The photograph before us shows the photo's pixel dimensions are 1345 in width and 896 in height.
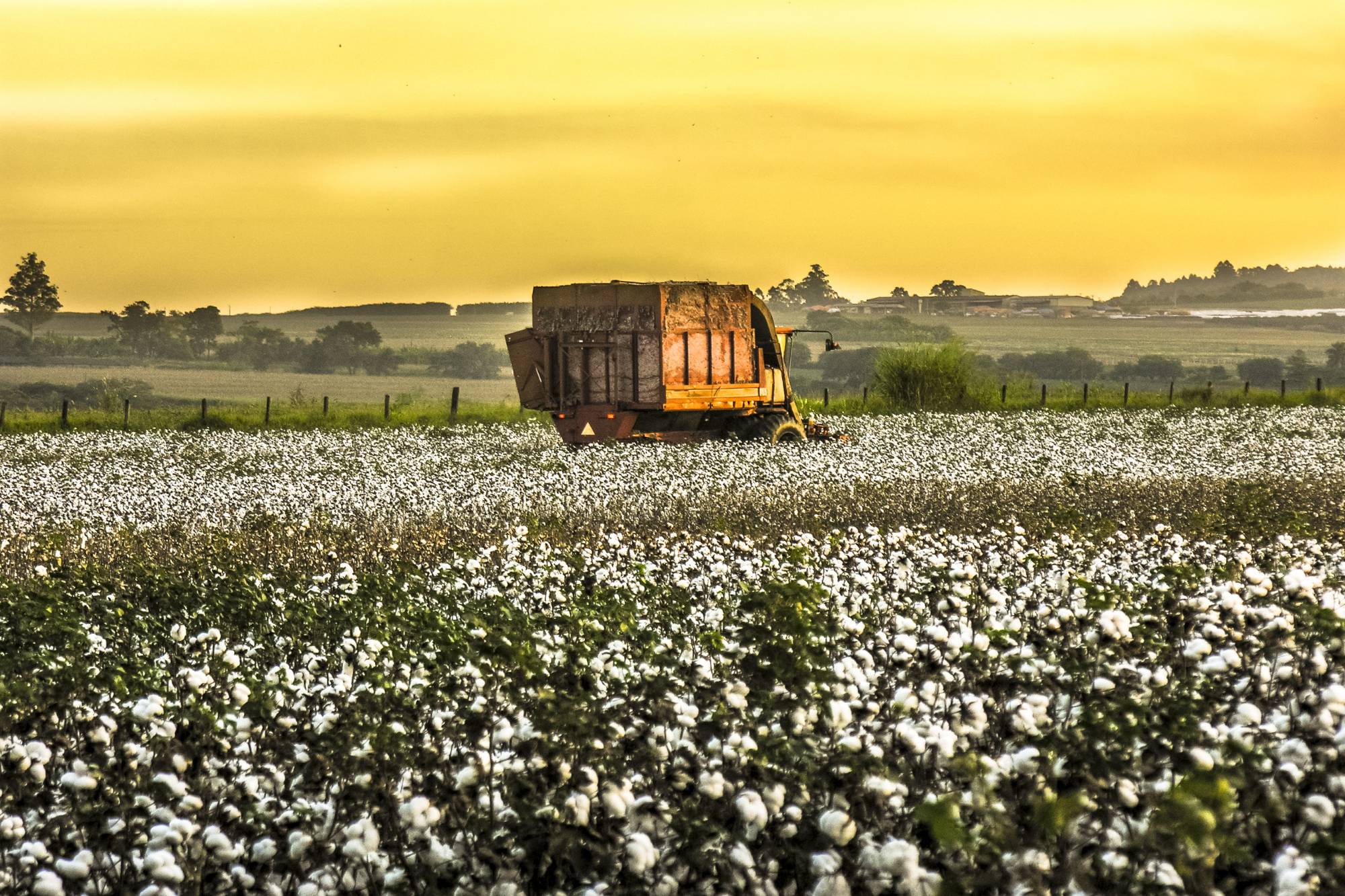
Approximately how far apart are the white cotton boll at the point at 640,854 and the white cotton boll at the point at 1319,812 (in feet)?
6.95

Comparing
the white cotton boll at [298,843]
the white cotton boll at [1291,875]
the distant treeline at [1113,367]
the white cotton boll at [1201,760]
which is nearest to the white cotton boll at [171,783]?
the white cotton boll at [298,843]

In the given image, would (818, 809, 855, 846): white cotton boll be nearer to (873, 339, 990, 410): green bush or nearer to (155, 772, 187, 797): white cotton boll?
(155, 772, 187, 797): white cotton boll

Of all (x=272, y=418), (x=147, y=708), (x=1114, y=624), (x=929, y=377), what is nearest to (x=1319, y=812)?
(x=1114, y=624)

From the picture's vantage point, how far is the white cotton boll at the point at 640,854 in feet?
15.2

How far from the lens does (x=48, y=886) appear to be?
16.3 feet

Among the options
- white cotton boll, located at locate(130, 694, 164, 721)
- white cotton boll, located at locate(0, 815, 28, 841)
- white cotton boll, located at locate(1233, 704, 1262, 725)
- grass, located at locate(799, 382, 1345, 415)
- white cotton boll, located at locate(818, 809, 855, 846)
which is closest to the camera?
white cotton boll, located at locate(818, 809, 855, 846)

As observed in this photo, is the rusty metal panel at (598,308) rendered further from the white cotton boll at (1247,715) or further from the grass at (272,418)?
the white cotton boll at (1247,715)

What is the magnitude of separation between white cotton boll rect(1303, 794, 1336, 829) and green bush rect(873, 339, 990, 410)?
1737 inches

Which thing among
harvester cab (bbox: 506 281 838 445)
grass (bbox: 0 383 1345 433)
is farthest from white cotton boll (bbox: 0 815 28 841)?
grass (bbox: 0 383 1345 433)

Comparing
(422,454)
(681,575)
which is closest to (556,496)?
(681,575)

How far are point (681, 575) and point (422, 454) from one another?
1837cm

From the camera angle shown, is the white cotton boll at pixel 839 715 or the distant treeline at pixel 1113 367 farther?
the distant treeline at pixel 1113 367

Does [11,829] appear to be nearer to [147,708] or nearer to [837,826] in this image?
[147,708]

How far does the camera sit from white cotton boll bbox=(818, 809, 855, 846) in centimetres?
459
